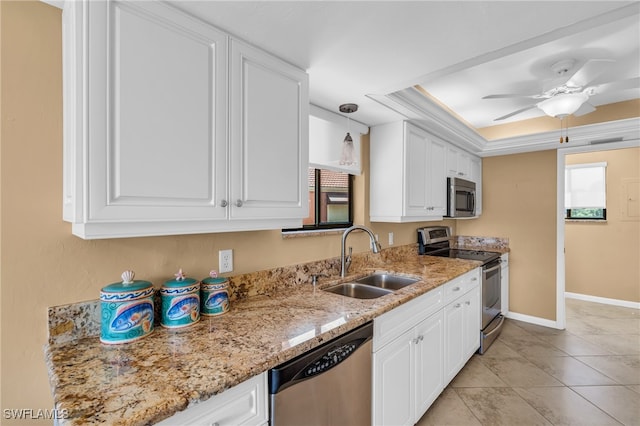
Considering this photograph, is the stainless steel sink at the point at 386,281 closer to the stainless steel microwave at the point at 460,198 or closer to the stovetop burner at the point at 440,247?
the stovetop burner at the point at 440,247

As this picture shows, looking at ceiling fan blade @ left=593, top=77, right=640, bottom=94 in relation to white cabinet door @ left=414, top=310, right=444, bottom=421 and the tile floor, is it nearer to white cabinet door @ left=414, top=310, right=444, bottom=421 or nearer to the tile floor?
white cabinet door @ left=414, top=310, right=444, bottom=421

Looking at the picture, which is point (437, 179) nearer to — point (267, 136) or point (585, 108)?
point (585, 108)

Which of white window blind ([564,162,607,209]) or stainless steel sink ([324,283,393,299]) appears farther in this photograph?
white window blind ([564,162,607,209])

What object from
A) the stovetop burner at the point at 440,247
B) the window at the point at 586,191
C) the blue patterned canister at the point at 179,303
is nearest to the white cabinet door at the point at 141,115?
the blue patterned canister at the point at 179,303

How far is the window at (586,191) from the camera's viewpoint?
177 inches

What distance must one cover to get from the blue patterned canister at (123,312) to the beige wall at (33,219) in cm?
14

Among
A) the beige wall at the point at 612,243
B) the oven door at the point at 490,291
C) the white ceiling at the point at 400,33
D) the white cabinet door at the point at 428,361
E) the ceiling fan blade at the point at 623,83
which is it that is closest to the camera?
the white ceiling at the point at 400,33

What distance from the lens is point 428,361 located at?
1.96 metres

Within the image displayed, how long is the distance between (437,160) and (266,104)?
6.80ft

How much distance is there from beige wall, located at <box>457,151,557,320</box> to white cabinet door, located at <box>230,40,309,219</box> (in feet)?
11.3

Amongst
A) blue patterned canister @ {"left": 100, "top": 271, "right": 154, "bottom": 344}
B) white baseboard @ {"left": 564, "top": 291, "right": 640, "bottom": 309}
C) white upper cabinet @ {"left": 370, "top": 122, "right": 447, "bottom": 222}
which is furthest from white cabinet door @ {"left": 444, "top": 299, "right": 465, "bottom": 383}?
white baseboard @ {"left": 564, "top": 291, "right": 640, "bottom": 309}

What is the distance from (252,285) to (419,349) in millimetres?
1127

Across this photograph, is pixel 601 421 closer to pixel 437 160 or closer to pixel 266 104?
pixel 437 160

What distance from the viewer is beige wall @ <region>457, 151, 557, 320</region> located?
141 inches
